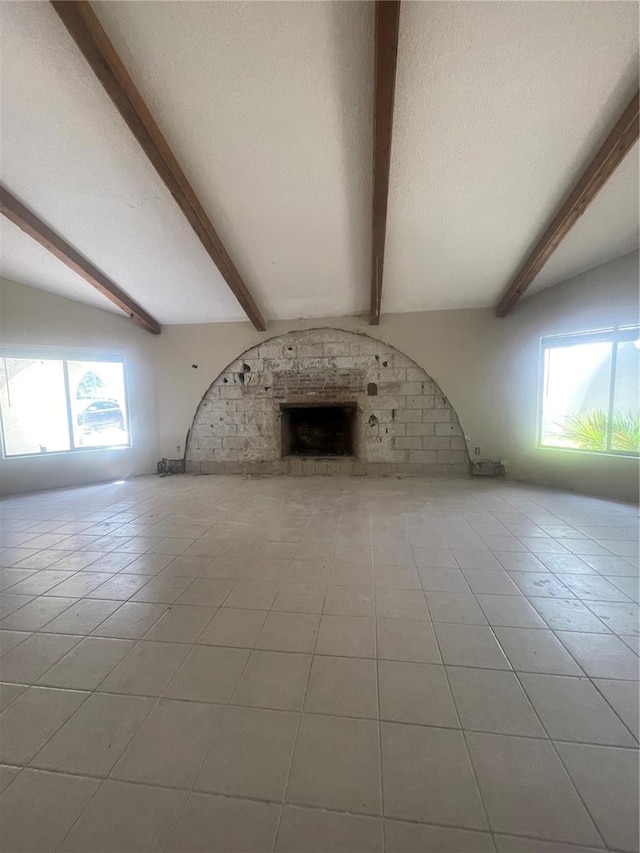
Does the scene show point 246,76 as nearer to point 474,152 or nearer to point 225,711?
point 474,152

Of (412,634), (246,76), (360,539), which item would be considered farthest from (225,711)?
(246,76)

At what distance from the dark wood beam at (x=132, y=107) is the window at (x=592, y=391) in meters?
4.12

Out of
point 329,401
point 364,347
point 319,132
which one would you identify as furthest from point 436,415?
point 319,132

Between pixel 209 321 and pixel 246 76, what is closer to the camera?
pixel 246 76

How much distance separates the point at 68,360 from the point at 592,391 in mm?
6615

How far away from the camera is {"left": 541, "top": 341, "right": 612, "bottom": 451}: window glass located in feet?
12.6

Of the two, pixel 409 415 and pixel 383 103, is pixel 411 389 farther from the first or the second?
pixel 383 103

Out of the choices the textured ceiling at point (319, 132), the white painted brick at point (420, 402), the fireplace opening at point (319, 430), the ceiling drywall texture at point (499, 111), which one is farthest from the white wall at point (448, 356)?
the fireplace opening at point (319, 430)

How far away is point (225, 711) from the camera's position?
1271 mm

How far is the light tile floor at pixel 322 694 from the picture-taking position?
3.08 feet

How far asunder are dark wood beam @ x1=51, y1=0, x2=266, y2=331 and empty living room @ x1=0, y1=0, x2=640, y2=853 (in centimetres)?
2

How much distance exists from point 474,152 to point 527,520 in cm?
302

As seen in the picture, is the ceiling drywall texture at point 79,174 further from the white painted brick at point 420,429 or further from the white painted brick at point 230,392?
the white painted brick at point 420,429

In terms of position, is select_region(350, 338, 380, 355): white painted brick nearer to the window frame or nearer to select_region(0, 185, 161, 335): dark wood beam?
select_region(0, 185, 161, 335): dark wood beam
